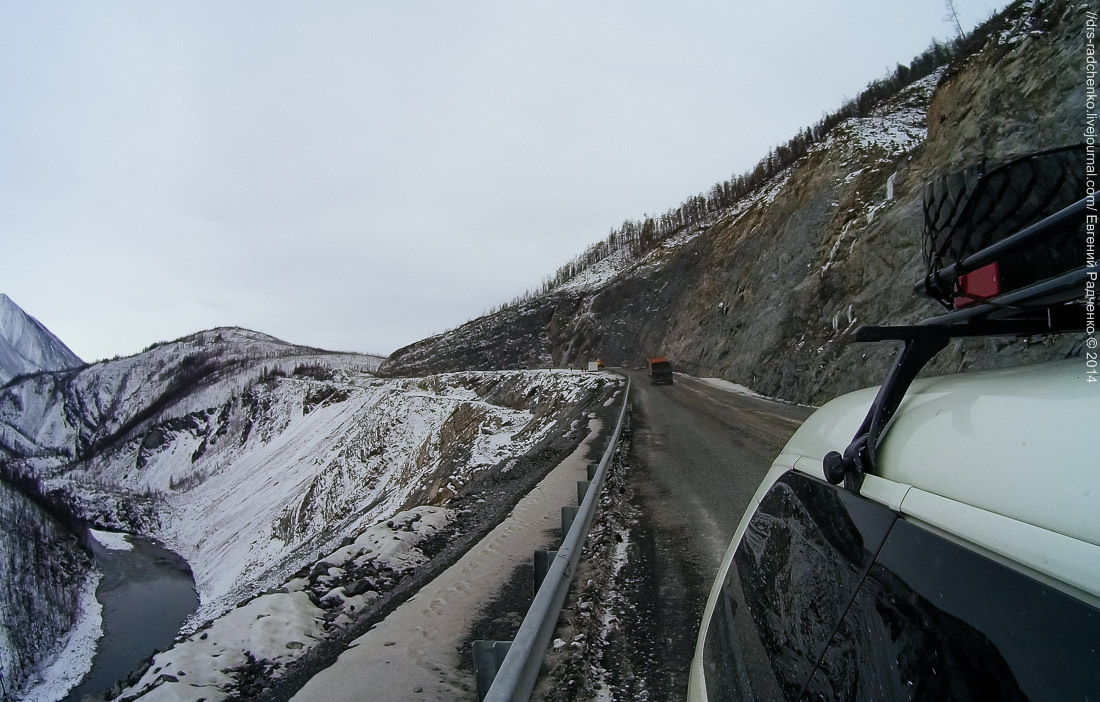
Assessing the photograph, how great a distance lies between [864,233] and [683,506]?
729 inches

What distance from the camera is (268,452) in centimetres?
7069

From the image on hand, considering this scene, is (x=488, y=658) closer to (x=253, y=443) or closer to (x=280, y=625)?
(x=280, y=625)

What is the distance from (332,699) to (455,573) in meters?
2.10

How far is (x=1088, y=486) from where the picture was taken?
713 millimetres

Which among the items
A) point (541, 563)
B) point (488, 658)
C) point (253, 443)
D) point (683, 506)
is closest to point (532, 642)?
point (488, 658)

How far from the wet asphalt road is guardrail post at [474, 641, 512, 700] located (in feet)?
3.50

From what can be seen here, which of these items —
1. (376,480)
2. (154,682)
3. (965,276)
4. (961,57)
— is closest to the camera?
(965,276)

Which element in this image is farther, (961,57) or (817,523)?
(961,57)

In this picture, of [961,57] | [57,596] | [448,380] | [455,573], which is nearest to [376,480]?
[448,380]

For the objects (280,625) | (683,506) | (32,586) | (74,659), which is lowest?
(74,659)

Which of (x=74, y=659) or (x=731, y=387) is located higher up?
(x=731, y=387)

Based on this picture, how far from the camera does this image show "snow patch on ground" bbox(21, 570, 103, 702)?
2762 cm

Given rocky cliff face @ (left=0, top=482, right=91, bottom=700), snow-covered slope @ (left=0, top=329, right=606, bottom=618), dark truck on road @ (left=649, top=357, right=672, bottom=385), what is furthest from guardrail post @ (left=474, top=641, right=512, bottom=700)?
rocky cliff face @ (left=0, top=482, right=91, bottom=700)

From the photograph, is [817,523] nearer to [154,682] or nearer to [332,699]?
[332,699]
